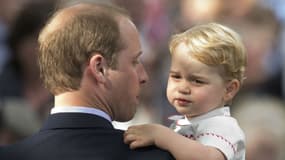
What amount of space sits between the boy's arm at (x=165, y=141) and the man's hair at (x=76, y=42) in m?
0.25

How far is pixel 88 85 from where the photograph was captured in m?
3.98

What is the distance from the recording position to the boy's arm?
3.93 metres

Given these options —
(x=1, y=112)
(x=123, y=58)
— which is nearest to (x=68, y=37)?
(x=123, y=58)

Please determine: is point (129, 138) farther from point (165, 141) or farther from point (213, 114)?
point (213, 114)

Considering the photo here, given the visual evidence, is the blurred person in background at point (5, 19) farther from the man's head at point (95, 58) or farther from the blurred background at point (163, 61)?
the man's head at point (95, 58)

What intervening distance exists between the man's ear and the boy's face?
0.48m

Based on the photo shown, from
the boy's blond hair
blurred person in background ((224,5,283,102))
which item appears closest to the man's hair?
the boy's blond hair

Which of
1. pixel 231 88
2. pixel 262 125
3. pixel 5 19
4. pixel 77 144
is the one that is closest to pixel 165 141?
pixel 77 144

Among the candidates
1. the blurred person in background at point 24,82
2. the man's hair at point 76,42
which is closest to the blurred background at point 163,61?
the blurred person in background at point 24,82

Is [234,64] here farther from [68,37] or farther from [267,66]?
[267,66]

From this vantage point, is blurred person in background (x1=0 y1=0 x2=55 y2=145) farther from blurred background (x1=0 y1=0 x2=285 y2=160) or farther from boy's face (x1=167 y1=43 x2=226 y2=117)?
boy's face (x1=167 y1=43 x2=226 y2=117)

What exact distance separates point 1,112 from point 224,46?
9.59 feet

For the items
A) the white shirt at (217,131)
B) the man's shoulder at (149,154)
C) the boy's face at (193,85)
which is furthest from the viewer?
the boy's face at (193,85)

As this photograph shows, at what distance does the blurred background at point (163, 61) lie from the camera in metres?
7.04
